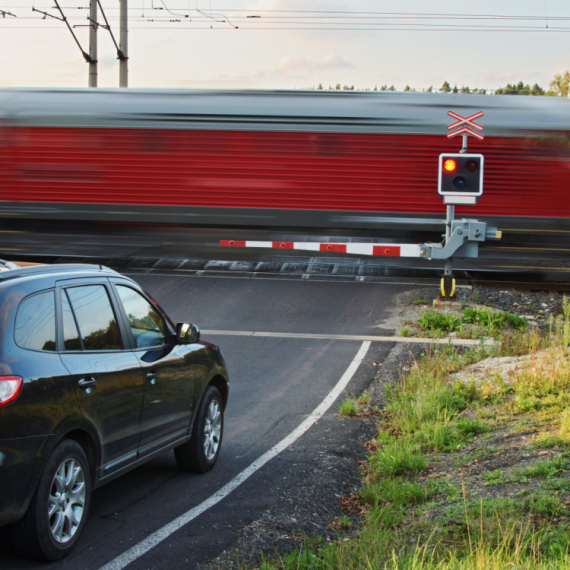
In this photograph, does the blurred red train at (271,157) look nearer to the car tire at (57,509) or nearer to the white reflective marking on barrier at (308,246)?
the white reflective marking on barrier at (308,246)

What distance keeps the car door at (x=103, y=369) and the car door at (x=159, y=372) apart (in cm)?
14

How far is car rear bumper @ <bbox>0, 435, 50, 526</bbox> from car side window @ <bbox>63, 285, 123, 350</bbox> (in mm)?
717

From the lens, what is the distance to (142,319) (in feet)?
18.7

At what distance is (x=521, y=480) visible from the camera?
542 centimetres

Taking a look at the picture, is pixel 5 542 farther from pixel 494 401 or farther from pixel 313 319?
pixel 313 319

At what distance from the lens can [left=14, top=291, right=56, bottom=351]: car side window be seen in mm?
4289

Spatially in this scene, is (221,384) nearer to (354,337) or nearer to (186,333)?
(186,333)

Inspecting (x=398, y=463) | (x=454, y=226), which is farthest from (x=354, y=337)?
(x=398, y=463)

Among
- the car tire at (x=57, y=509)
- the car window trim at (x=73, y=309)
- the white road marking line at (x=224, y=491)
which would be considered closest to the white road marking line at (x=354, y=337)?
the white road marking line at (x=224, y=491)

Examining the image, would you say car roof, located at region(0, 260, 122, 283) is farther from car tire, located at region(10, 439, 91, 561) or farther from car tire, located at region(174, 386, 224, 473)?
car tire, located at region(174, 386, 224, 473)

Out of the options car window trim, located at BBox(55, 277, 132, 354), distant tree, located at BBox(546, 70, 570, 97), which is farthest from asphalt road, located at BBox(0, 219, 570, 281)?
distant tree, located at BBox(546, 70, 570, 97)

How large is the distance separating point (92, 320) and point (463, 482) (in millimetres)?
2545

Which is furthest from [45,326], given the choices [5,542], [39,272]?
[5,542]

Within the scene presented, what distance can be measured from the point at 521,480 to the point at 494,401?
2.63 m
